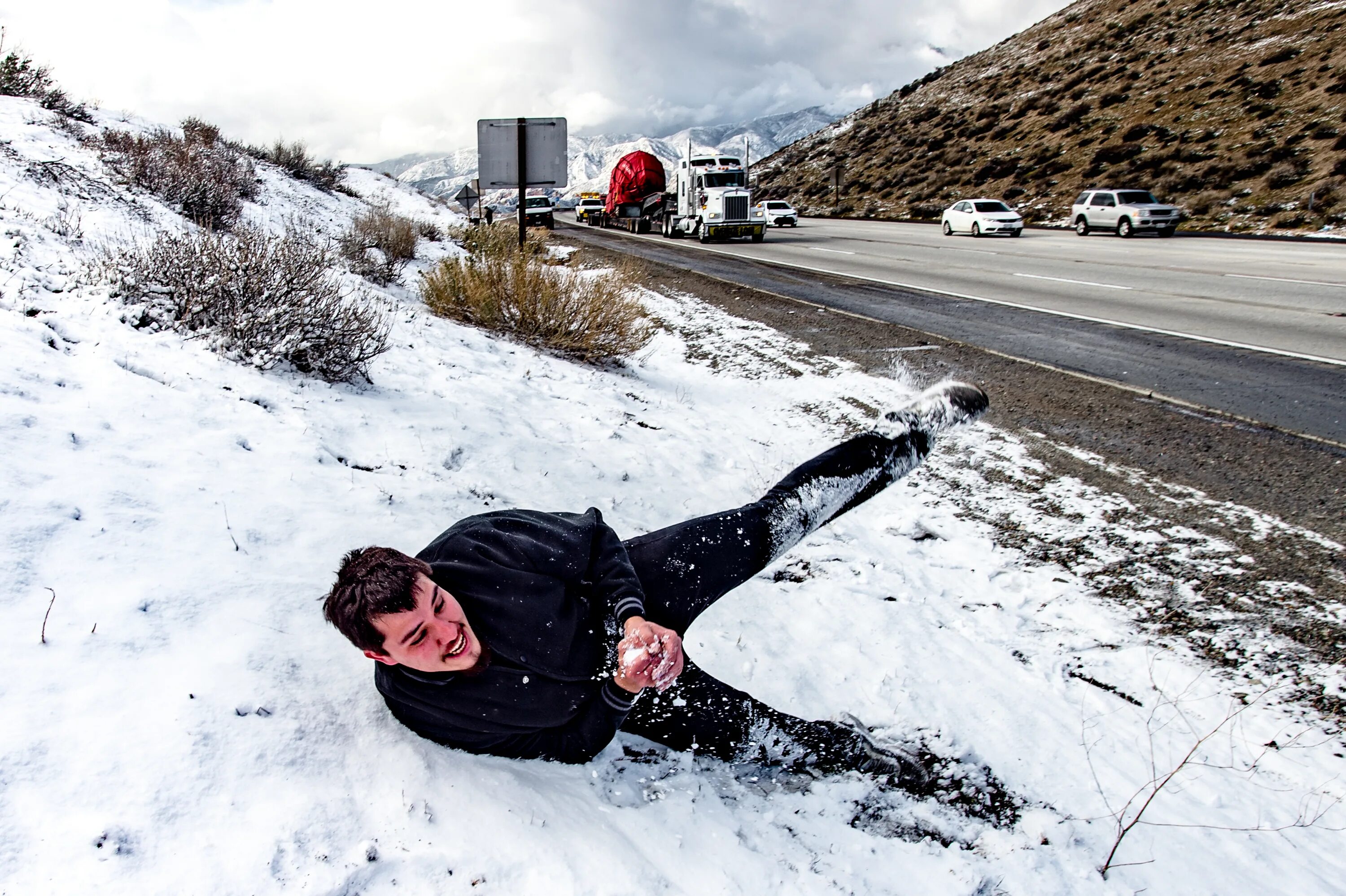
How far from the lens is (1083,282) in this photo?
13828 mm

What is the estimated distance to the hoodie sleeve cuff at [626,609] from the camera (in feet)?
7.22

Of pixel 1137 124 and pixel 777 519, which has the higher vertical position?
pixel 1137 124

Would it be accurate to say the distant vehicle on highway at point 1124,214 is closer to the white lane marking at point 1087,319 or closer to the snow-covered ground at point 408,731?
the white lane marking at point 1087,319

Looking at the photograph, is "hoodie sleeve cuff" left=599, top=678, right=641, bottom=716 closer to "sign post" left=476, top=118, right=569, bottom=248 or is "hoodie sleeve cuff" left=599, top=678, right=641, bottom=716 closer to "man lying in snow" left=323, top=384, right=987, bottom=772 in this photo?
"man lying in snow" left=323, top=384, right=987, bottom=772

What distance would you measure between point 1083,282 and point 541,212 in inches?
1386

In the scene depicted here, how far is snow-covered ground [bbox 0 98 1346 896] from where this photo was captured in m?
1.91

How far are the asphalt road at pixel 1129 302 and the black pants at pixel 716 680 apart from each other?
5.17 metres

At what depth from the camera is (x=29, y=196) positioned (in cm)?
700

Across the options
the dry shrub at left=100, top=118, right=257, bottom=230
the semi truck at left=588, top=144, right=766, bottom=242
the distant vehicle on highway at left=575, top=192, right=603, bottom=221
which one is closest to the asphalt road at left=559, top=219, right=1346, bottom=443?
the semi truck at left=588, top=144, right=766, bottom=242

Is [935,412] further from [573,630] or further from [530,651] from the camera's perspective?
[530,651]

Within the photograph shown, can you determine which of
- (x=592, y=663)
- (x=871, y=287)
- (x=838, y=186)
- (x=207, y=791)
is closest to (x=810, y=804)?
(x=592, y=663)

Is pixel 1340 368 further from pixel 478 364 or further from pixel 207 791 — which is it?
pixel 207 791

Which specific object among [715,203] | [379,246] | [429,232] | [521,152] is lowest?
[379,246]

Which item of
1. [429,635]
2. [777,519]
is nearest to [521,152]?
[777,519]
